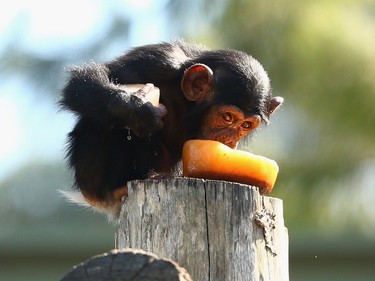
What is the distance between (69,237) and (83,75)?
3237mm

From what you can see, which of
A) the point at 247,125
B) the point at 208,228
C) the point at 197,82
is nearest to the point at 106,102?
the point at 197,82

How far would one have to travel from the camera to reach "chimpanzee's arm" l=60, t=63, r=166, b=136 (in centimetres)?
376

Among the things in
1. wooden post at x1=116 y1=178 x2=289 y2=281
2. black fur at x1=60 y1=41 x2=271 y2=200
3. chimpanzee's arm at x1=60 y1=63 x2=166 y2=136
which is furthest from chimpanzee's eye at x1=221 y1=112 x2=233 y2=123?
wooden post at x1=116 y1=178 x2=289 y2=281

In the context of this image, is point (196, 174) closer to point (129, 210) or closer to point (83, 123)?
point (129, 210)

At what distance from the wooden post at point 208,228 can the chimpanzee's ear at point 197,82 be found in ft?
3.30

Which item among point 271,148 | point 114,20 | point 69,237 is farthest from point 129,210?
point 114,20

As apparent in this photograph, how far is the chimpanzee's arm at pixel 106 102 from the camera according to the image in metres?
3.76

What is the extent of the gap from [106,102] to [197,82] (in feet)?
1.62

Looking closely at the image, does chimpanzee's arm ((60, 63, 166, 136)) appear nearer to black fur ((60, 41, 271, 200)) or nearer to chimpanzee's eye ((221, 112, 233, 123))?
black fur ((60, 41, 271, 200))

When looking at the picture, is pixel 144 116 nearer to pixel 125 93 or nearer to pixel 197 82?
pixel 125 93

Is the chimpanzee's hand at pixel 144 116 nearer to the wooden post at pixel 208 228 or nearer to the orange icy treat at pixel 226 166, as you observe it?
the orange icy treat at pixel 226 166

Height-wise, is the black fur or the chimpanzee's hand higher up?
the black fur

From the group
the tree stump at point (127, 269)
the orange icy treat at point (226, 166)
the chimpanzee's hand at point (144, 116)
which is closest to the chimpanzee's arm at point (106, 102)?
the chimpanzee's hand at point (144, 116)

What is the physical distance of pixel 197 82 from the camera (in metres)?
4.28
